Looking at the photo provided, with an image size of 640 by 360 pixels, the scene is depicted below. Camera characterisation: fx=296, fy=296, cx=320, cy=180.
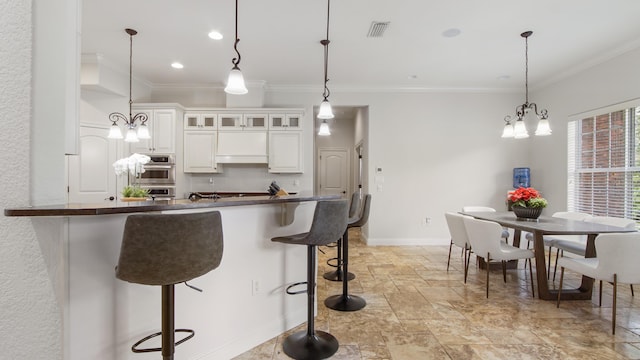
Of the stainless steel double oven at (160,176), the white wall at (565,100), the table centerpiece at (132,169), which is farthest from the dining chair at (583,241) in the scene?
the stainless steel double oven at (160,176)

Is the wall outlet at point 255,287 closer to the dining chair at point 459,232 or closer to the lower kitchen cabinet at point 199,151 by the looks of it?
the dining chair at point 459,232

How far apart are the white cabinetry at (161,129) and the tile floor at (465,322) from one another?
3.45 m

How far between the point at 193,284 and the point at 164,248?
0.73 metres

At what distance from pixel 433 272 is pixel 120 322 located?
3.53 meters

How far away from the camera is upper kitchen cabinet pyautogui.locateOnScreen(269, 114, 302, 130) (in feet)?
17.2

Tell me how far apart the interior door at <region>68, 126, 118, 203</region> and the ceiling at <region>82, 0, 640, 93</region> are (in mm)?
1172

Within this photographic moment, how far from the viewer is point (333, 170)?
8.27 meters

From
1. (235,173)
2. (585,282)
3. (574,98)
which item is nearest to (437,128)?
(574,98)

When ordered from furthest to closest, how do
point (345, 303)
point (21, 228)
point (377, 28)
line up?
point (377, 28) → point (345, 303) → point (21, 228)

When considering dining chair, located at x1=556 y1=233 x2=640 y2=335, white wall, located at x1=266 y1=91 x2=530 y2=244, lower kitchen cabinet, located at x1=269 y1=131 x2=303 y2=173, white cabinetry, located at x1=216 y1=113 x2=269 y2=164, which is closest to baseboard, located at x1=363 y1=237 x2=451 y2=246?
white wall, located at x1=266 y1=91 x2=530 y2=244

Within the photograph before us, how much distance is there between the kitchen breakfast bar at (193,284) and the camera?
4.34ft

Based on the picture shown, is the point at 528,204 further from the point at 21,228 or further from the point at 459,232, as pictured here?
the point at 21,228

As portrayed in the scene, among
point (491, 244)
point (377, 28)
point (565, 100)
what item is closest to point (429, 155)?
point (565, 100)

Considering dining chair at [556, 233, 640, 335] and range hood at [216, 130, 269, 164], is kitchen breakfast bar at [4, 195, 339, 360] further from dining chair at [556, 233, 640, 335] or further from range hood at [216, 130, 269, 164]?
range hood at [216, 130, 269, 164]
